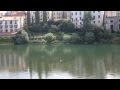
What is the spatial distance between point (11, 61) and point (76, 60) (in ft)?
6.18

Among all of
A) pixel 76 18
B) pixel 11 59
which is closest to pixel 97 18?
pixel 76 18

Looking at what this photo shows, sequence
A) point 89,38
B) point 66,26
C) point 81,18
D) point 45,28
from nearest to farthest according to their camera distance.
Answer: point 89,38, point 66,26, point 45,28, point 81,18

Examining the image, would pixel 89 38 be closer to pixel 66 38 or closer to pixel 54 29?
pixel 66 38

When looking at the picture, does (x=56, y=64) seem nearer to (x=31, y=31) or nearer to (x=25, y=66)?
(x=25, y=66)

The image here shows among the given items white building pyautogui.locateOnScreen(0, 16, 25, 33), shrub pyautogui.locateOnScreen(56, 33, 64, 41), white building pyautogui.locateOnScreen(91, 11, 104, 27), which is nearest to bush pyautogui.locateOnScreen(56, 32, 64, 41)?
shrub pyautogui.locateOnScreen(56, 33, 64, 41)

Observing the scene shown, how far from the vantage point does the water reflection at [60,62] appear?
627cm

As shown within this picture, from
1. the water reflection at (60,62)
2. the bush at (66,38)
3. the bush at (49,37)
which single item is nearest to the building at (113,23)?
the water reflection at (60,62)

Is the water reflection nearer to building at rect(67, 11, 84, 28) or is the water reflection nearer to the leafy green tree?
the leafy green tree

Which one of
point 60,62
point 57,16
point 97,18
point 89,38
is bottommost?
point 60,62

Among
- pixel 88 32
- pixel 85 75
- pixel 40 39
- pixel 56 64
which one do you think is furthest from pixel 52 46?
pixel 85 75

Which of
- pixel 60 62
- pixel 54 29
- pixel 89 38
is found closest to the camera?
pixel 60 62

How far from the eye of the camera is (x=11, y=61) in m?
8.30

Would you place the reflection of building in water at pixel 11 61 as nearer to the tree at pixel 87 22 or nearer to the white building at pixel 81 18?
the tree at pixel 87 22

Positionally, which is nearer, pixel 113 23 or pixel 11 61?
pixel 11 61
